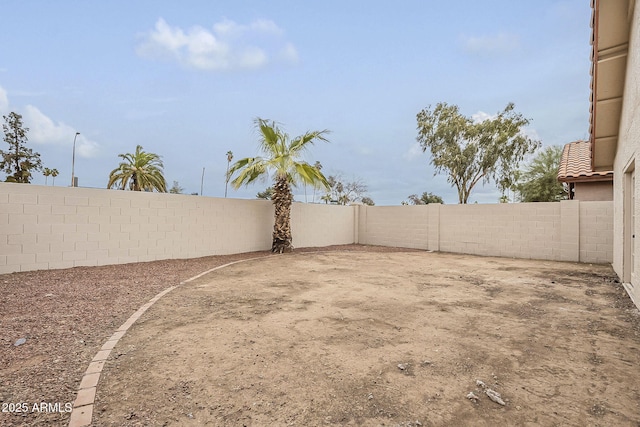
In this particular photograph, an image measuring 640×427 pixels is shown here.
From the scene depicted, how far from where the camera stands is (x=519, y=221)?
10.5 meters

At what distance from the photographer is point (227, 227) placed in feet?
33.9

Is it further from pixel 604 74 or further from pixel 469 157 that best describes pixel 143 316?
pixel 469 157

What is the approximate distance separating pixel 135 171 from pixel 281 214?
13953 mm

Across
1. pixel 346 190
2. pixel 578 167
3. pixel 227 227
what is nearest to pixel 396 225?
pixel 578 167

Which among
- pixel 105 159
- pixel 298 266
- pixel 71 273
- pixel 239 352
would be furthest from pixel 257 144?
pixel 105 159

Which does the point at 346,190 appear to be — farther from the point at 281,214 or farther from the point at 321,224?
the point at 281,214

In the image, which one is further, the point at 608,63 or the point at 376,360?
the point at 608,63

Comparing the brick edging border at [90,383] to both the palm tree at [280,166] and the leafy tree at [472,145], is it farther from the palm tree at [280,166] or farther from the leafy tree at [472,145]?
the leafy tree at [472,145]

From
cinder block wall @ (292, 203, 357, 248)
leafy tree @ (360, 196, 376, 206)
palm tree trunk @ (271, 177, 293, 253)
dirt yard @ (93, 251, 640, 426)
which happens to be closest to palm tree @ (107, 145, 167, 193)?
→ cinder block wall @ (292, 203, 357, 248)

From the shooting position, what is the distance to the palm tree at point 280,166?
391 inches

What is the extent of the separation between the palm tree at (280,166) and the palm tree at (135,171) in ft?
42.7

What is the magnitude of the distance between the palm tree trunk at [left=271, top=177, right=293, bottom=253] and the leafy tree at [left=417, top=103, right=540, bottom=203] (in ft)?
40.1

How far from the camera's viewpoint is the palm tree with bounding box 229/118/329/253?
9.92 metres

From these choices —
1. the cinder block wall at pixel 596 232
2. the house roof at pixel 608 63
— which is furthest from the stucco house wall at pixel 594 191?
the house roof at pixel 608 63
